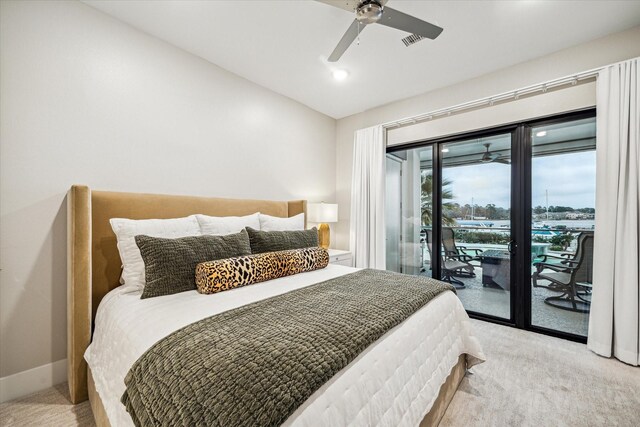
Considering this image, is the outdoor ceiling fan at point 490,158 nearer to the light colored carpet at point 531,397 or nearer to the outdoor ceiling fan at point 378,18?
the outdoor ceiling fan at point 378,18

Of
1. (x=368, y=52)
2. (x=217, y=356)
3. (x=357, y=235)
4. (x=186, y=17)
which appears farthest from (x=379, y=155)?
(x=217, y=356)

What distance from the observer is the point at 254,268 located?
1961 mm

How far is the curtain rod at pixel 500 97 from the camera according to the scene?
7.97 ft

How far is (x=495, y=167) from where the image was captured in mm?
3066

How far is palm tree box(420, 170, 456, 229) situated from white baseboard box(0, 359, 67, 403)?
3742mm

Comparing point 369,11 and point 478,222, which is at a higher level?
point 369,11

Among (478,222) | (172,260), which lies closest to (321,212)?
(478,222)

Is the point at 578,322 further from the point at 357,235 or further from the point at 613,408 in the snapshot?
the point at 357,235

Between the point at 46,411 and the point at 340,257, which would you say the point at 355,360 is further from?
the point at 340,257

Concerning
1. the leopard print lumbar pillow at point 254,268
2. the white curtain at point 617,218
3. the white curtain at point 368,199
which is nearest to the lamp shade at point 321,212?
the white curtain at point 368,199

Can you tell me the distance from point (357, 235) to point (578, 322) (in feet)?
8.04

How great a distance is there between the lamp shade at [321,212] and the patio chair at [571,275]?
2.31 m

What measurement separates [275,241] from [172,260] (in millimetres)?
849

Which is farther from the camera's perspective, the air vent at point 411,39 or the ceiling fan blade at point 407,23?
the air vent at point 411,39
